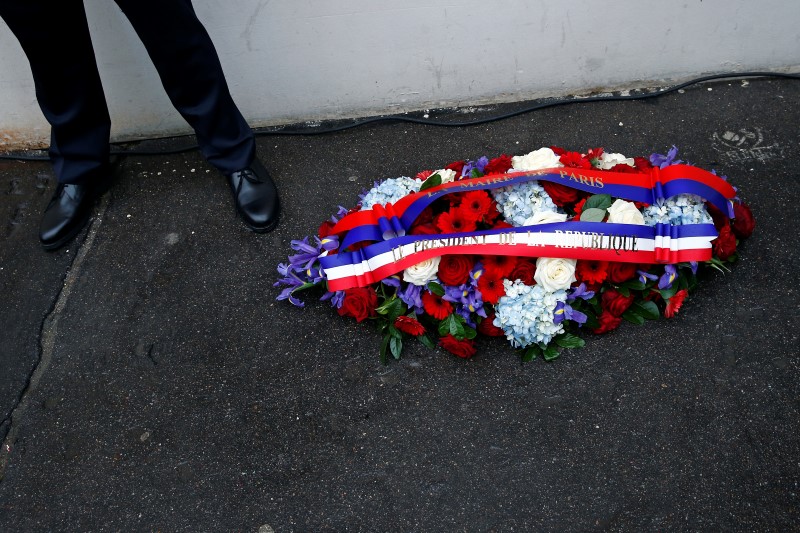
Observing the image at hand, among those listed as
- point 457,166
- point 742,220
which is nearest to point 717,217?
point 742,220

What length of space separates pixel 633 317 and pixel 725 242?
439 mm

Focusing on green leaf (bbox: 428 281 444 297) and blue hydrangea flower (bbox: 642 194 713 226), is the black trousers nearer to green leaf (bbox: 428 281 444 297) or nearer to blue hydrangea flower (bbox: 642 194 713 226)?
green leaf (bbox: 428 281 444 297)

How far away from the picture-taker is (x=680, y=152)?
3105 millimetres

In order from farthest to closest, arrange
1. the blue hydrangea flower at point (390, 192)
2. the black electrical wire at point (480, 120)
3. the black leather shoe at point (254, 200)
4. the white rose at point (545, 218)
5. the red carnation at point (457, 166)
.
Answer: the black electrical wire at point (480, 120) → the black leather shoe at point (254, 200) → the red carnation at point (457, 166) → the blue hydrangea flower at point (390, 192) → the white rose at point (545, 218)

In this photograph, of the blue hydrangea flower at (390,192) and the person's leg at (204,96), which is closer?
the person's leg at (204,96)

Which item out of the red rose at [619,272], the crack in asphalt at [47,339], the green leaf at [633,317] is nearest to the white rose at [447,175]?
the red rose at [619,272]

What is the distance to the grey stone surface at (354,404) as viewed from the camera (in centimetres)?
221

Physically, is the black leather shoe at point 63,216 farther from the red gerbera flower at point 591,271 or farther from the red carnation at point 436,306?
the red gerbera flower at point 591,271

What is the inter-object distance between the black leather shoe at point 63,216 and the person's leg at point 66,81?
62 millimetres

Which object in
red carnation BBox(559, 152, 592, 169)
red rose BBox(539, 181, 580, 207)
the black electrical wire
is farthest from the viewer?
the black electrical wire

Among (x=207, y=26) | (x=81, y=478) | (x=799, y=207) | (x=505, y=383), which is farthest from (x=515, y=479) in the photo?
(x=207, y=26)

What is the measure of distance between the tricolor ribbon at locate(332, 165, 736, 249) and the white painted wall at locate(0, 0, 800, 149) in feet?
3.00

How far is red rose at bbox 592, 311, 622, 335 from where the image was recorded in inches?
97.3

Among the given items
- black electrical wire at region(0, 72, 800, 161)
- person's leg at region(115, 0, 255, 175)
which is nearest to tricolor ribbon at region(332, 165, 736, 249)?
person's leg at region(115, 0, 255, 175)
